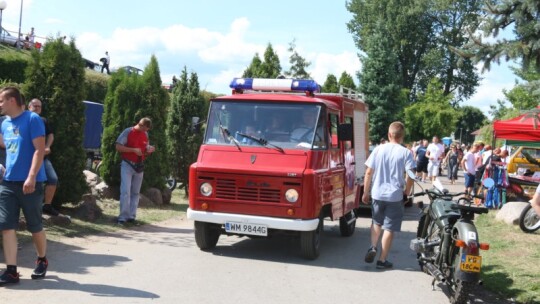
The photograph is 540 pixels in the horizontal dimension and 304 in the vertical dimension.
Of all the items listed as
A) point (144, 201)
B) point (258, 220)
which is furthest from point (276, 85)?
point (144, 201)

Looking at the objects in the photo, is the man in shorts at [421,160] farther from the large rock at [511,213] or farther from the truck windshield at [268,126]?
the truck windshield at [268,126]

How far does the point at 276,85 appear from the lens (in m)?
10.1

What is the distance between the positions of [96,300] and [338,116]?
5.45 meters

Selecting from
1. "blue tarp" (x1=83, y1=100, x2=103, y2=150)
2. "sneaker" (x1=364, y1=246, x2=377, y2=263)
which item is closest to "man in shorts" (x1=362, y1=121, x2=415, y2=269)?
"sneaker" (x1=364, y1=246, x2=377, y2=263)

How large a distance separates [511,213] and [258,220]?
23.6ft

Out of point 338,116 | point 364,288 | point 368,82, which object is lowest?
point 364,288

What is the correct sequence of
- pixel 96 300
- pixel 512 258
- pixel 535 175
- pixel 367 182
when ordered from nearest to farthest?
pixel 96 300 → pixel 367 182 → pixel 512 258 → pixel 535 175

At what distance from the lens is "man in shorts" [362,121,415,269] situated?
27.1 ft

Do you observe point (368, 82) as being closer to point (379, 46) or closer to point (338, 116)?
point (379, 46)

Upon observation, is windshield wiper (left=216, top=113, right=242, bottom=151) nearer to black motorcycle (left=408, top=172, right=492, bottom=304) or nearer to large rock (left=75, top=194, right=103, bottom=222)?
black motorcycle (left=408, top=172, right=492, bottom=304)

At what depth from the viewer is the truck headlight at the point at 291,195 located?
8.36 metres

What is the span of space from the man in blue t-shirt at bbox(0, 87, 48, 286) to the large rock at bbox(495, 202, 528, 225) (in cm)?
995

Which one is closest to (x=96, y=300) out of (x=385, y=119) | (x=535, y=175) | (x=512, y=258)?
(x=512, y=258)

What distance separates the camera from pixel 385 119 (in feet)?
145
